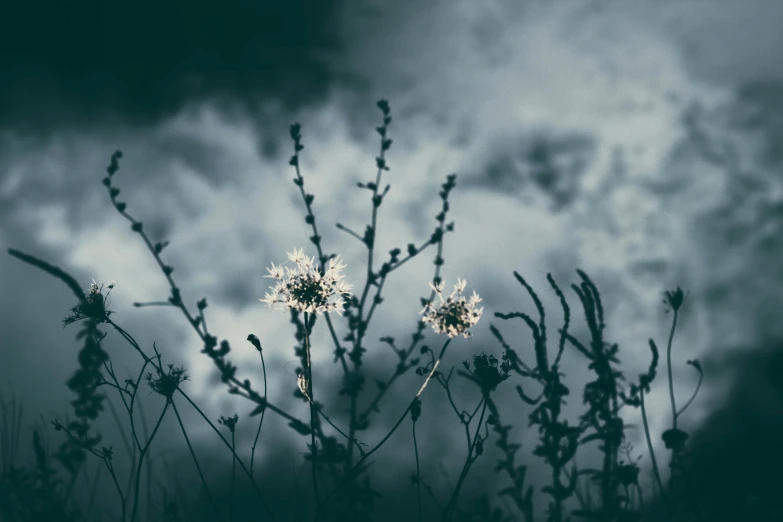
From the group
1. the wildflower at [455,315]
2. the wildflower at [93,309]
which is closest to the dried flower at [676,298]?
the wildflower at [455,315]

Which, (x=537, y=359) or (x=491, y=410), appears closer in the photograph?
(x=537, y=359)

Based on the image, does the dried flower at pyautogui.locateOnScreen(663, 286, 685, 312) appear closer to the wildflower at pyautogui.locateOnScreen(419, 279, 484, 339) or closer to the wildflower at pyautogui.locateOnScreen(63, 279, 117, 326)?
the wildflower at pyautogui.locateOnScreen(419, 279, 484, 339)

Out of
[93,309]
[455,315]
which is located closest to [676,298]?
[455,315]

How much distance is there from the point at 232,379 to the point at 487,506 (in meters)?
2.96

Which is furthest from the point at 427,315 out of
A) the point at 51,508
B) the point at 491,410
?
the point at 51,508

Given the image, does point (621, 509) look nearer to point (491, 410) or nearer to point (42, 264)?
point (491, 410)

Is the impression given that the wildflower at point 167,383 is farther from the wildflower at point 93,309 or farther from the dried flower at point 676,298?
the dried flower at point 676,298

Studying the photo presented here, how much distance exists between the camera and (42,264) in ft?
10.4

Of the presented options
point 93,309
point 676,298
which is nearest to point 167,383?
point 93,309

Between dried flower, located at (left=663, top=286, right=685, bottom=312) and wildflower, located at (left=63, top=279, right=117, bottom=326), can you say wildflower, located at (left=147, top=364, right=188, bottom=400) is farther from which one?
dried flower, located at (left=663, top=286, right=685, bottom=312)

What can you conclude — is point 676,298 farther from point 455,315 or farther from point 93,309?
point 93,309

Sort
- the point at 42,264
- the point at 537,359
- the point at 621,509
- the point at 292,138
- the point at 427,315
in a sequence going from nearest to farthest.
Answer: the point at 42,264 < the point at 621,509 < the point at 537,359 < the point at 427,315 < the point at 292,138

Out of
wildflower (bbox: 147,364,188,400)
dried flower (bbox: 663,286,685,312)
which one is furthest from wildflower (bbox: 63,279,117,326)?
dried flower (bbox: 663,286,685,312)

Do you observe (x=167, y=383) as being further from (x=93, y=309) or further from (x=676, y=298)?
(x=676, y=298)
